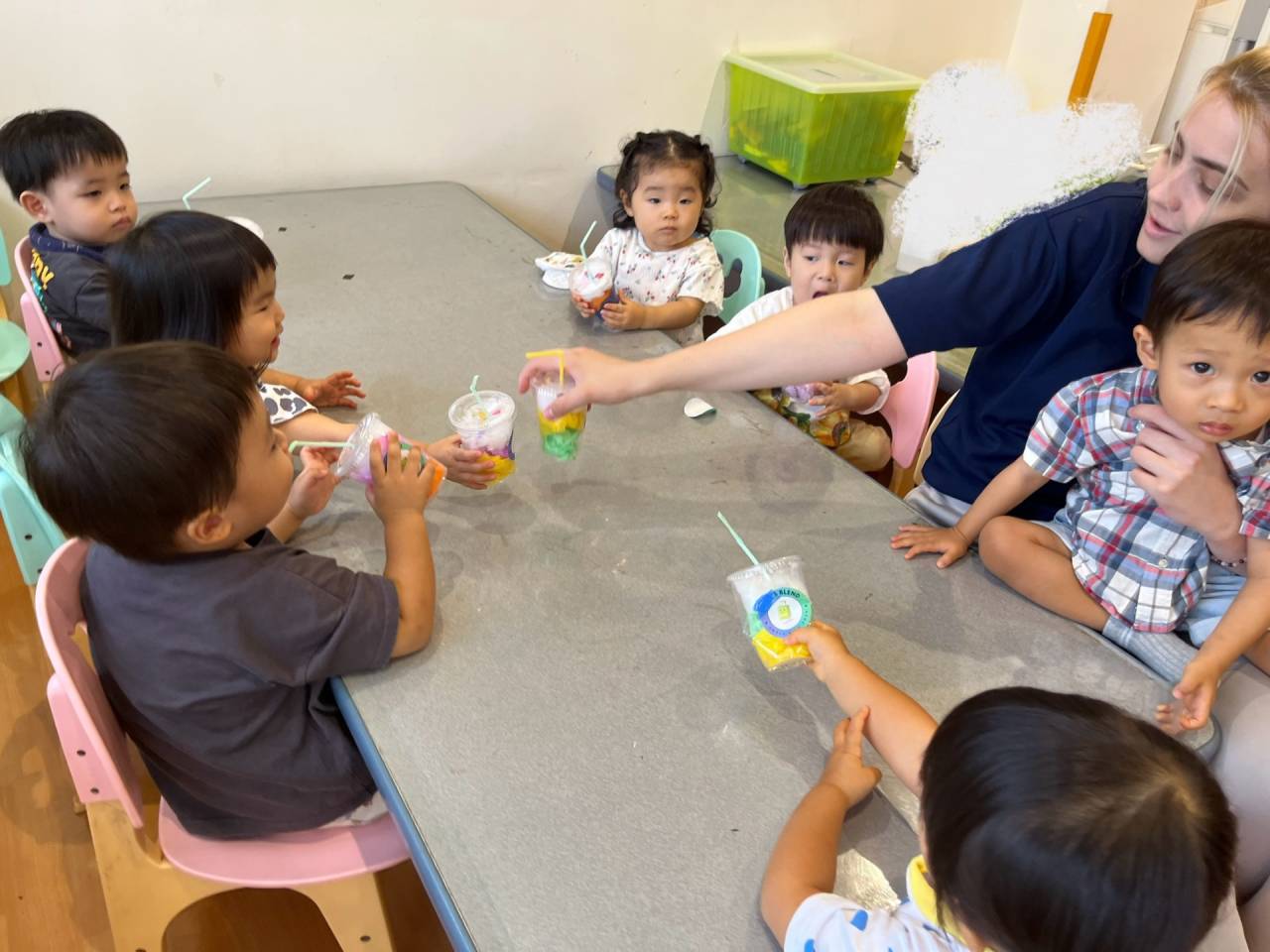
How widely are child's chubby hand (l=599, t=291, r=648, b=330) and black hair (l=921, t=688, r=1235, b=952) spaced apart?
127 centimetres

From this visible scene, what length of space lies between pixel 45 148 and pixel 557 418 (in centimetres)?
125

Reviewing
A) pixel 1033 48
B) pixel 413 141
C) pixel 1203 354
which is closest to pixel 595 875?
pixel 1203 354

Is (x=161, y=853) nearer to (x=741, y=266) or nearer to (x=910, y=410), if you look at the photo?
(x=910, y=410)

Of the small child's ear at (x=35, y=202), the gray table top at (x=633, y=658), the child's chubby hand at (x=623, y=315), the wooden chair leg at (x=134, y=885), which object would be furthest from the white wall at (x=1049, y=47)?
the wooden chair leg at (x=134, y=885)

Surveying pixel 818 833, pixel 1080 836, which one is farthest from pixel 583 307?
pixel 1080 836

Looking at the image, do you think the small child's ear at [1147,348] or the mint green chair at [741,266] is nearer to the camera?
the small child's ear at [1147,348]

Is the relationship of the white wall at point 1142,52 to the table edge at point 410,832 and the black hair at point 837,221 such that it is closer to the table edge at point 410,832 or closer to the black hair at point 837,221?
the black hair at point 837,221

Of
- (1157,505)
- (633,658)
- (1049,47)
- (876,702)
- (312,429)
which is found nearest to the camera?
(876,702)

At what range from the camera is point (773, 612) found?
1.04 metres

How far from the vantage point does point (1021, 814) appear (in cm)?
65

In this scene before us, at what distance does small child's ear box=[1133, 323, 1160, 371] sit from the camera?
1.13m

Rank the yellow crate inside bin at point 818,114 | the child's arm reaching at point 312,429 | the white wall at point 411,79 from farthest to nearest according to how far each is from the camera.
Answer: the yellow crate inside bin at point 818,114 → the white wall at point 411,79 → the child's arm reaching at point 312,429

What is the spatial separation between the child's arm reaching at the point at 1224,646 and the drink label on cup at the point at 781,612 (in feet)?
1.41

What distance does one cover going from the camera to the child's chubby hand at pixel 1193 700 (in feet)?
3.43
